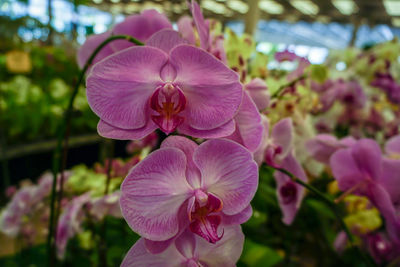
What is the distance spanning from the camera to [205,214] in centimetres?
24

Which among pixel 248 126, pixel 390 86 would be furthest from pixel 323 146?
pixel 390 86

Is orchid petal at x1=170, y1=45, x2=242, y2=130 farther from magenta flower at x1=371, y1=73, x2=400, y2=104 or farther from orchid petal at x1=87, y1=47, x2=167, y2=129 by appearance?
magenta flower at x1=371, y1=73, x2=400, y2=104

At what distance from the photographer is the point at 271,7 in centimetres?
668

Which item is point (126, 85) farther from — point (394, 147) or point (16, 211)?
point (16, 211)

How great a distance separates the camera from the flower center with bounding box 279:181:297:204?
1.25 ft

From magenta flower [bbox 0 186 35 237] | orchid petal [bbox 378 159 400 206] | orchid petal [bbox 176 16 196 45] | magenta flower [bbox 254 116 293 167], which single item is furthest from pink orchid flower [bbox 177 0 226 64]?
magenta flower [bbox 0 186 35 237]

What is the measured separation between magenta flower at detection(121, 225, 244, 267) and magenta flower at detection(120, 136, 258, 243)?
1 cm

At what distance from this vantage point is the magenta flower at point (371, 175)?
36cm

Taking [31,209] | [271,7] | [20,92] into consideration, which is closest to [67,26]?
[20,92]

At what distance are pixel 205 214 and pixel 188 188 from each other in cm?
3

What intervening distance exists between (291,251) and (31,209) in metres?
0.56

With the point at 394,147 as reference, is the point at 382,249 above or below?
below

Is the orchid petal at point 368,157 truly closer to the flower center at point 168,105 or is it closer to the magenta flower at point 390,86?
the flower center at point 168,105

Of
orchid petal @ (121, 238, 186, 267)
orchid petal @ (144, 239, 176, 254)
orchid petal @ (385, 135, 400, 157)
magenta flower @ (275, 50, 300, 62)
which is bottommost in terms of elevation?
orchid petal @ (121, 238, 186, 267)
